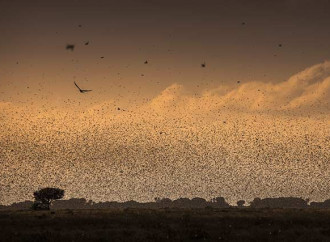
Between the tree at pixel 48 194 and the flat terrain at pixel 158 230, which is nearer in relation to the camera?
the flat terrain at pixel 158 230

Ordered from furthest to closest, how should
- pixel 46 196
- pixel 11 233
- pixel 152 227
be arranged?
pixel 46 196, pixel 152 227, pixel 11 233

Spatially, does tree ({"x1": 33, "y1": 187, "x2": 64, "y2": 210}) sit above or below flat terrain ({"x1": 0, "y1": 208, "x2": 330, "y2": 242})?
above

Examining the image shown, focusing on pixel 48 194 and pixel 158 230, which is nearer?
pixel 158 230

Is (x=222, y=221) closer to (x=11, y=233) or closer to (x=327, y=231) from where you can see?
(x=327, y=231)

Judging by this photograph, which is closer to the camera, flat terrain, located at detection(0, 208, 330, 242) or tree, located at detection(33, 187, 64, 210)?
flat terrain, located at detection(0, 208, 330, 242)

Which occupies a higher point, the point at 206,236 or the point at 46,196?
the point at 46,196

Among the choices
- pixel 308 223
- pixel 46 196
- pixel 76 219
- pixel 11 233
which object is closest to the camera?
pixel 11 233

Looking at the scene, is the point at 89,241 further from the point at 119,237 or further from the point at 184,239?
the point at 184,239

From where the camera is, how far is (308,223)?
43.8 meters

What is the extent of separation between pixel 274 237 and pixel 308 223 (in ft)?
41.3

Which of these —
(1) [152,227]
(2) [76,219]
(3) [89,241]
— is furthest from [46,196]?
(3) [89,241]

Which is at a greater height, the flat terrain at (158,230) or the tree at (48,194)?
the tree at (48,194)

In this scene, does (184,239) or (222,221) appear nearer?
(184,239)

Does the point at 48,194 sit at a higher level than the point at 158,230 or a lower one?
Answer: higher
